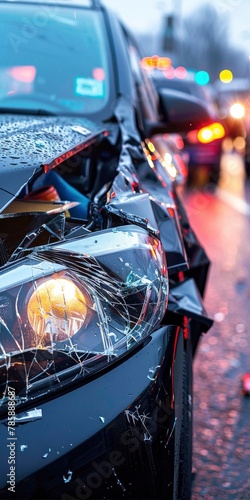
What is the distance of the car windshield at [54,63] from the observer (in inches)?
122

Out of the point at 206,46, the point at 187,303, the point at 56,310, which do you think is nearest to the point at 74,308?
the point at 56,310

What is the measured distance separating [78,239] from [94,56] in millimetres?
1724

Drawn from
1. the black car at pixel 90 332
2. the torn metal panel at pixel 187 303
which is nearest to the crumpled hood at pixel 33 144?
Answer: the black car at pixel 90 332

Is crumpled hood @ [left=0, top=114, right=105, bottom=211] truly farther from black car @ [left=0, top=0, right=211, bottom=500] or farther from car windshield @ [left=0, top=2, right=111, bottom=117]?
car windshield @ [left=0, top=2, right=111, bottom=117]

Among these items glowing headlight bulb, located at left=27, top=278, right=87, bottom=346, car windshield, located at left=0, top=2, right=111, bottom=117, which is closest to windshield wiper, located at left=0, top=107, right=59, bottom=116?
car windshield, located at left=0, top=2, right=111, bottom=117

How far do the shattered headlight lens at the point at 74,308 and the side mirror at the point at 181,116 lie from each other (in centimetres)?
174

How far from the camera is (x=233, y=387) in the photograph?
345 centimetres

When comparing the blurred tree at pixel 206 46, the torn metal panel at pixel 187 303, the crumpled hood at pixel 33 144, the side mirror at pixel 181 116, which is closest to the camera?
the crumpled hood at pixel 33 144

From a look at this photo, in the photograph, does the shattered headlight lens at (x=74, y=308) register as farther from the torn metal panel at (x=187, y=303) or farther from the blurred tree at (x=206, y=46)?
the blurred tree at (x=206, y=46)

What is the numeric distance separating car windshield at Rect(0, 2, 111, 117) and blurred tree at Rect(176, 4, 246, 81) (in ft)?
47.1

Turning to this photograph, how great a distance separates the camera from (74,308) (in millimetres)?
1572

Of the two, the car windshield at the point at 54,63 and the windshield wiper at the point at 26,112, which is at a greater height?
the car windshield at the point at 54,63

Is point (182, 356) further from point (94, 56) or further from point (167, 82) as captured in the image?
point (167, 82)

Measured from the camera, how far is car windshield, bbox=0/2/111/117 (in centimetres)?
311
